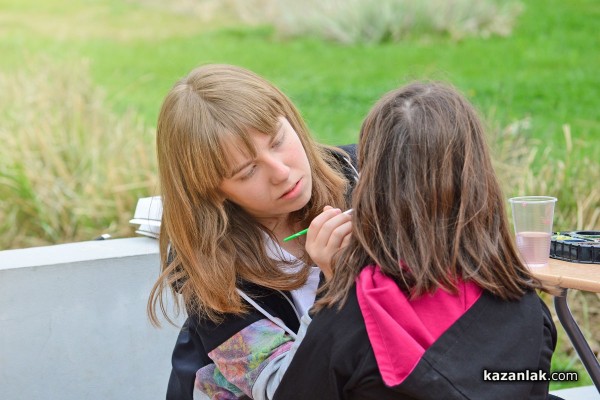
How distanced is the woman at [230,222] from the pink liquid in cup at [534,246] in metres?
0.43

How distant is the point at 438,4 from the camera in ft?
33.4

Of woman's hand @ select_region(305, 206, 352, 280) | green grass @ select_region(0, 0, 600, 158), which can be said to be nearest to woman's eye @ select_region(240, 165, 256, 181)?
woman's hand @ select_region(305, 206, 352, 280)

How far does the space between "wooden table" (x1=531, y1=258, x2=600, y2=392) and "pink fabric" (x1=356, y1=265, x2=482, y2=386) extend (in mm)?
362

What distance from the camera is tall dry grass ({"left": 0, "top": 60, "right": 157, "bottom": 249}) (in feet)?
13.9

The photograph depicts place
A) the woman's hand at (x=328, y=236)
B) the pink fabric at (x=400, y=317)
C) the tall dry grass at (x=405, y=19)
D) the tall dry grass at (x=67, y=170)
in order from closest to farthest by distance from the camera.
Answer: the pink fabric at (x=400, y=317) < the woman's hand at (x=328, y=236) < the tall dry grass at (x=67, y=170) < the tall dry grass at (x=405, y=19)

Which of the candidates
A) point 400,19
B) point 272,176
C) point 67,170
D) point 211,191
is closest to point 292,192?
point 272,176

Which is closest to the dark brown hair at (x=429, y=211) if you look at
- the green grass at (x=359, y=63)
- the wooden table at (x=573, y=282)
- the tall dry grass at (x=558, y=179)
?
the wooden table at (x=573, y=282)

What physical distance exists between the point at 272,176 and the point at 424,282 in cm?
52

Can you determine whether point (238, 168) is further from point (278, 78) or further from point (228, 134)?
point (278, 78)

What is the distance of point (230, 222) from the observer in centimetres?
214

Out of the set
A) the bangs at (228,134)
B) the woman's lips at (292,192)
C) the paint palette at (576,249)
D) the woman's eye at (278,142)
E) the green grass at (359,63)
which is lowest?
Result: the green grass at (359,63)

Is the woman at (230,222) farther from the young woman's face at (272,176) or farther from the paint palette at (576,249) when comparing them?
the paint palette at (576,249)

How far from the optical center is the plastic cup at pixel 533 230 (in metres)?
2.04

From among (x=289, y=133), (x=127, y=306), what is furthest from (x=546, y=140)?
(x=289, y=133)
